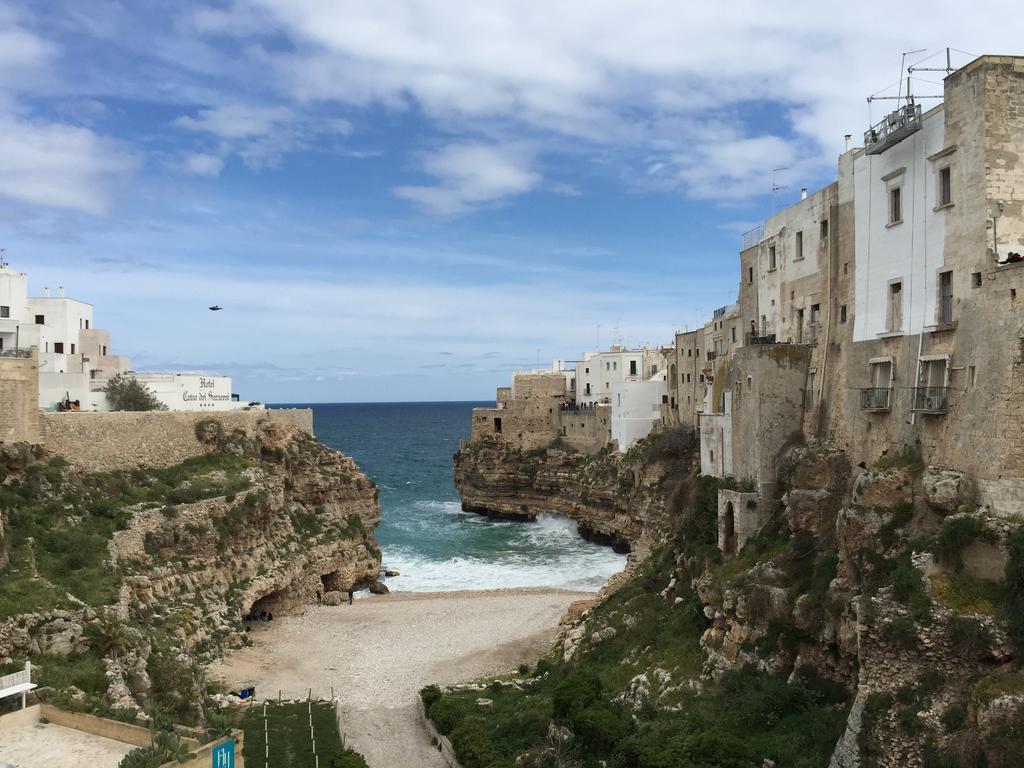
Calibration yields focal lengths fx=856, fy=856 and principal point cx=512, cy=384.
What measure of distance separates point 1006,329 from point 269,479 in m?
30.5

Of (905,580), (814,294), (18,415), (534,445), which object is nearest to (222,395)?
(18,415)

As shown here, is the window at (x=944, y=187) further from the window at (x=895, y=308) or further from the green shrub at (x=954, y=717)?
the green shrub at (x=954, y=717)

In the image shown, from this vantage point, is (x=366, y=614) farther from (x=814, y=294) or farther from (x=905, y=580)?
(x=905, y=580)

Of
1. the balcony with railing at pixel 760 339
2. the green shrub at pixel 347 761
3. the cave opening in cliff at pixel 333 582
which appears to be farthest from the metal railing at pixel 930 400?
the cave opening in cliff at pixel 333 582

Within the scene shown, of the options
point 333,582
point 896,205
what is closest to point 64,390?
point 333,582

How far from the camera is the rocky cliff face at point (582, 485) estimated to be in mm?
49406

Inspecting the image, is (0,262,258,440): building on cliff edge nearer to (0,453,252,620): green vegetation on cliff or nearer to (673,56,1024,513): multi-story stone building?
(0,453,252,620): green vegetation on cliff

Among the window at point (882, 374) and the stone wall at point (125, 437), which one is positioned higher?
the window at point (882, 374)

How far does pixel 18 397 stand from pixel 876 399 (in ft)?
93.4

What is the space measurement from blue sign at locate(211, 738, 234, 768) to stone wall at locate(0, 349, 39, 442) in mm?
21690

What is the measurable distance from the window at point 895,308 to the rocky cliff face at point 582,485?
62.0 ft

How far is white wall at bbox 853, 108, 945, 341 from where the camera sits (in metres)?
19.0

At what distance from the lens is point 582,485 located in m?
62.3

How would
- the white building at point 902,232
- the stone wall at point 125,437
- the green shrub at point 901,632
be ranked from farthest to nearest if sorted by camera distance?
the stone wall at point 125,437 → the white building at point 902,232 → the green shrub at point 901,632
